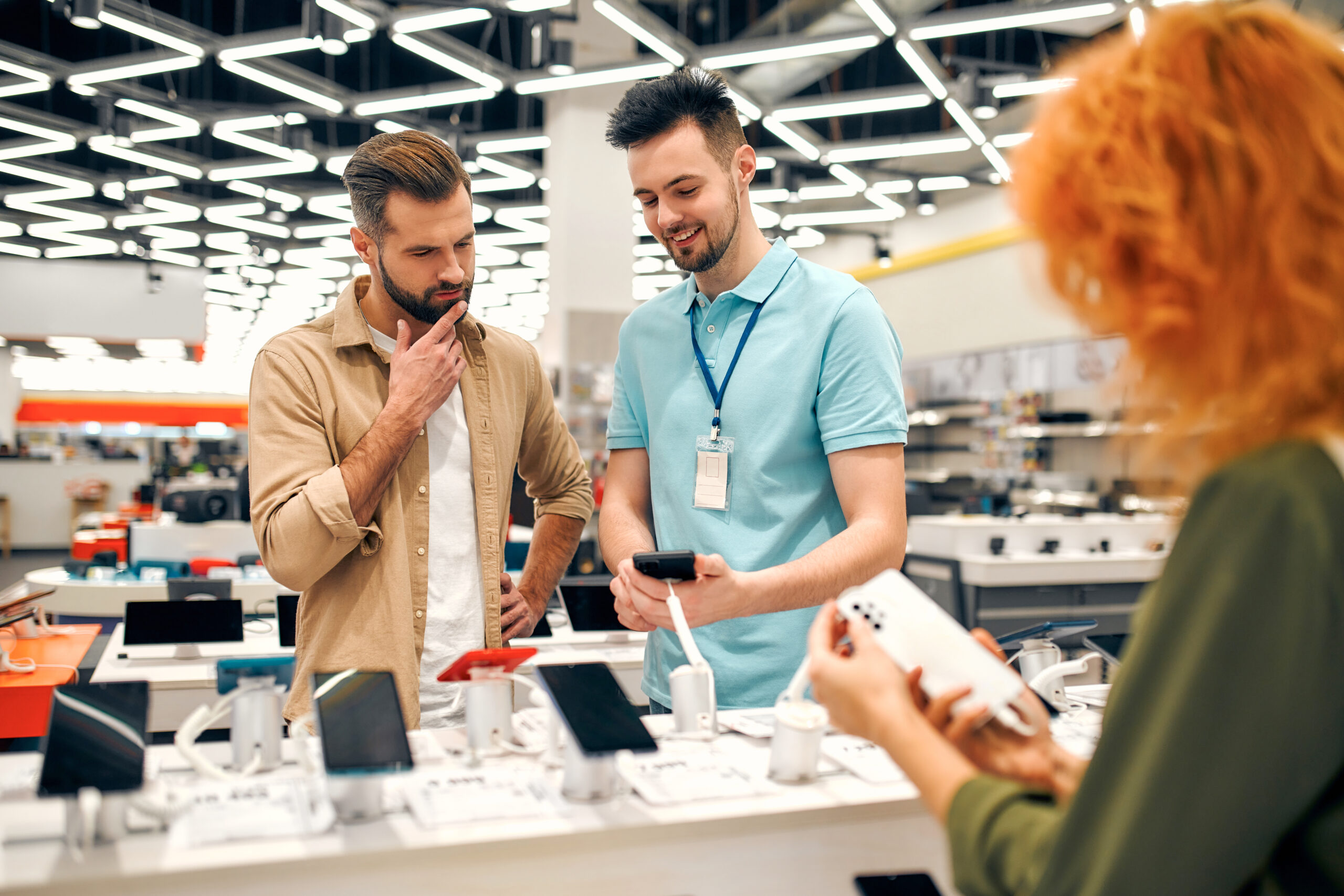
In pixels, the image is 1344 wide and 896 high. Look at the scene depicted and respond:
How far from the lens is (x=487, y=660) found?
139 centimetres

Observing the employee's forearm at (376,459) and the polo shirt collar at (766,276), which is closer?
the employee's forearm at (376,459)

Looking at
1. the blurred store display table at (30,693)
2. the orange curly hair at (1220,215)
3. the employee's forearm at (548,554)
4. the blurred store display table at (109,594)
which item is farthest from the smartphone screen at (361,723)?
the blurred store display table at (109,594)

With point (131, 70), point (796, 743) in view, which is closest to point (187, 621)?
point (796, 743)

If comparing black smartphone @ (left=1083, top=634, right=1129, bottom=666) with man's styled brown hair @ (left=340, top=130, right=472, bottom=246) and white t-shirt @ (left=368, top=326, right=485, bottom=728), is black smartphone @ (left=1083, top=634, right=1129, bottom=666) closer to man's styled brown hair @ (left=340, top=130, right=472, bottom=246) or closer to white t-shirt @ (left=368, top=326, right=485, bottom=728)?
white t-shirt @ (left=368, top=326, right=485, bottom=728)

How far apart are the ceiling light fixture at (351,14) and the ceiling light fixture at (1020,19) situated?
3289 millimetres

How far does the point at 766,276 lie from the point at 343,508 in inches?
32.4

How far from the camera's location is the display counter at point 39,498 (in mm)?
13172

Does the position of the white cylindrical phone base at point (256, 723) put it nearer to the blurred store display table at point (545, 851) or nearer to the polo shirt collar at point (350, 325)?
the blurred store display table at point (545, 851)

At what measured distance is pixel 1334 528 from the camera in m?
0.61

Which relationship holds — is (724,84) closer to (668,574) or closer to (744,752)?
(668,574)

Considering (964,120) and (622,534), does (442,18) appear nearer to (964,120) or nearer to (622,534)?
(964,120)

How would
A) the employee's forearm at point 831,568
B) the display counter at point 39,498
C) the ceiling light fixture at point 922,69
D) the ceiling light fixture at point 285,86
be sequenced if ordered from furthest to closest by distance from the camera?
the display counter at point 39,498, the ceiling light fixture at point 285,86, the ceiling light fixture at point 922,69, the employee's forearm at point 831,568

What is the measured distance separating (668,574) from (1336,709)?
89 centimetres

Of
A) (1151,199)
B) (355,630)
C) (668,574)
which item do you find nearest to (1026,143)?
(1151,199)
